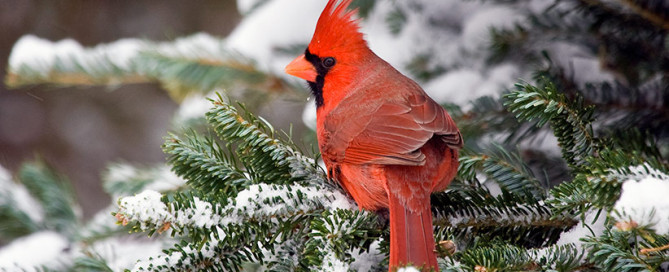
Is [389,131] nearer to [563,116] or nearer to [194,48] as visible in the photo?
Answer: [563,116]

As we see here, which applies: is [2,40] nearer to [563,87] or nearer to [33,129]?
[33,129]

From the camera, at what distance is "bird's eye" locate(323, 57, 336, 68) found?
1.74 metres

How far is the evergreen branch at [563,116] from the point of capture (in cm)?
115

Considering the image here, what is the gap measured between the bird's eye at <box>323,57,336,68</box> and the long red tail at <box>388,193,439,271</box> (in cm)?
61

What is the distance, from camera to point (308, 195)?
4.03 feet

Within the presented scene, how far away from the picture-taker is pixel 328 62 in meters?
1.75

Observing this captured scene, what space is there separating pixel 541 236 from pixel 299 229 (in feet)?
1.56

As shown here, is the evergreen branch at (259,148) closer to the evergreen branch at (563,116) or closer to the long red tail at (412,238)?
the long red tail at (412,238)

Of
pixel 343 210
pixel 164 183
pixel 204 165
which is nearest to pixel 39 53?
pixel 164 183

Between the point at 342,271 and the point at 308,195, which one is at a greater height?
the point at 308,195

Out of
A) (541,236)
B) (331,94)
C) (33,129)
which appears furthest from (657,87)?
(33,129)

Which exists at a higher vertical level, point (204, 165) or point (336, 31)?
point (336, 31)

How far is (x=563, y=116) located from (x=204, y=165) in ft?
2.29

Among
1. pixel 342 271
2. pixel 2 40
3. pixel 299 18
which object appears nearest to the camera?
pixel 342 271
